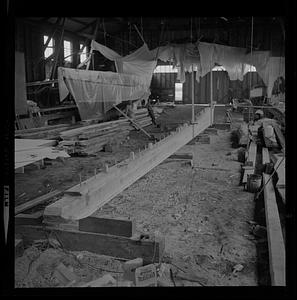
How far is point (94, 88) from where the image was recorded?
827 centimetres

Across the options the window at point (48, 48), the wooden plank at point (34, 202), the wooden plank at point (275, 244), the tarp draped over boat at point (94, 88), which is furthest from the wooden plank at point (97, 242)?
the window at point (48, 48)

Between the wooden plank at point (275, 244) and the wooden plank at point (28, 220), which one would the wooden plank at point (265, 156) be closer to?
the wooden plank at point (275, 244)

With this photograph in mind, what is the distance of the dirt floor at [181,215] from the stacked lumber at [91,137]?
0.67ft

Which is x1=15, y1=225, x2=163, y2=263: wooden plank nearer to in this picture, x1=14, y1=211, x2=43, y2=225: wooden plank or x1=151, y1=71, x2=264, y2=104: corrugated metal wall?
x1=14, y1=211, x2=43, y2=225: wooden plank

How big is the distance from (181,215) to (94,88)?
5.39 m

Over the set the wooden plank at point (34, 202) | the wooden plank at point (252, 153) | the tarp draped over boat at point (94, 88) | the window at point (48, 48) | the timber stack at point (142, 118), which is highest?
the window at point (48, 48)

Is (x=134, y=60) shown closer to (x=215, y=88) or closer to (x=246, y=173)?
(x=246, y=173)

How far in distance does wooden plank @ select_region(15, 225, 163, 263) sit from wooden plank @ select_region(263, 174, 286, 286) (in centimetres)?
78

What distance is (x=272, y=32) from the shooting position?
11.5 metres

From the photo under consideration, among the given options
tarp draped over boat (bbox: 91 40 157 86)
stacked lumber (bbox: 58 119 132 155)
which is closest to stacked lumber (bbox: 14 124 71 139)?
Result: stacked lumber (bbox: 58 119 132 155)

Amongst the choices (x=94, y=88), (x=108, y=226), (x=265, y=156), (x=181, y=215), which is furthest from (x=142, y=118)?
(x=108, y=226)

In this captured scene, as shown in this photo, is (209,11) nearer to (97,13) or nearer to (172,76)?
(97,13)

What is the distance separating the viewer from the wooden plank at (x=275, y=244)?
6.69 feet

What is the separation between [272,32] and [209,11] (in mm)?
11103
